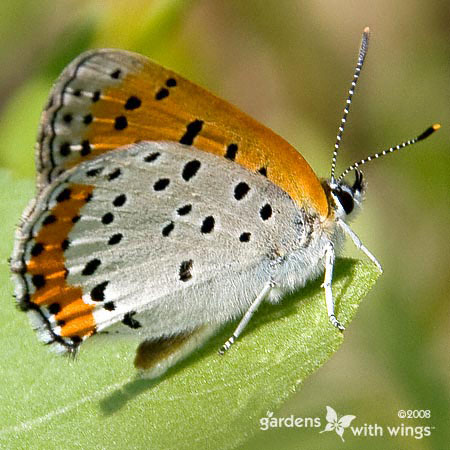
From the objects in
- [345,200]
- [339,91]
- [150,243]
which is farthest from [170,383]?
[339,91]

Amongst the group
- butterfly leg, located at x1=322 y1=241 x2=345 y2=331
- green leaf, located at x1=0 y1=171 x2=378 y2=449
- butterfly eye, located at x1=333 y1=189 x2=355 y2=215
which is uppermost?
butterfly eye, located at x1=333 y1=189 x2=355 y2=215

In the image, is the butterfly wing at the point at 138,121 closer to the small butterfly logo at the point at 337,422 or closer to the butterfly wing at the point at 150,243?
the butterfly wing at the point at 150,243

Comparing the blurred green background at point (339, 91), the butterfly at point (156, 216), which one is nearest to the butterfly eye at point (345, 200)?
the butterfly at point (156, 216)

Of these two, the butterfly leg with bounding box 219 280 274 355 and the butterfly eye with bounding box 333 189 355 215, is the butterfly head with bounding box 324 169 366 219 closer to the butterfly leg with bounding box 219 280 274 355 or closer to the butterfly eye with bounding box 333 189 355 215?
the butterfly eye with bounding box 333 189 355 215

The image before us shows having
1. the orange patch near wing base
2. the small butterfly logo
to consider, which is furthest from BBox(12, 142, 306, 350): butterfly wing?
the small butterfly logo

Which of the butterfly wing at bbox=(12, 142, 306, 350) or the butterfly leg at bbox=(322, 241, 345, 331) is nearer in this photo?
the butterfly leg at bbox=(322, 241, 345, 331)

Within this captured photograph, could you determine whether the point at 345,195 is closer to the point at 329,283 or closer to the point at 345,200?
the point at 345,200
